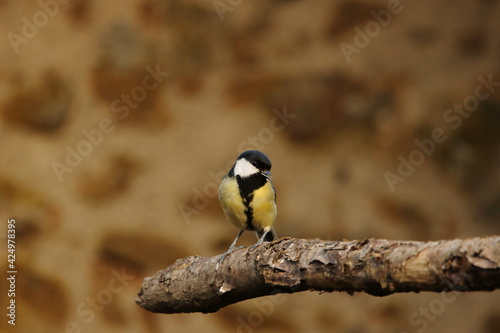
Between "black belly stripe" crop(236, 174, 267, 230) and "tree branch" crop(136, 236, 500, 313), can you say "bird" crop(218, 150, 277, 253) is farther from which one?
"tree branch" crop(136, 236, 500, 313)

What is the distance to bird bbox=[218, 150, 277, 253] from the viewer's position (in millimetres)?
2848

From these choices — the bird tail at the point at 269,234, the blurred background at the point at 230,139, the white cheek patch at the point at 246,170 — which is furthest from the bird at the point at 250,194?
the blurred background at the point at 230,139

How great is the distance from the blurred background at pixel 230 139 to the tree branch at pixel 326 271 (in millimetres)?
1456

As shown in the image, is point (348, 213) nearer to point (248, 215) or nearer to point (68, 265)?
point (248, 215)

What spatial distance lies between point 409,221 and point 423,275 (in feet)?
9.06

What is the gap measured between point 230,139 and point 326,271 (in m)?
2.38

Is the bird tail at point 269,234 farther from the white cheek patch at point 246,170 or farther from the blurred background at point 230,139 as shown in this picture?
the blurred background at point 230,139

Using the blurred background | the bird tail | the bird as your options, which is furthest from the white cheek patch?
the blurred background

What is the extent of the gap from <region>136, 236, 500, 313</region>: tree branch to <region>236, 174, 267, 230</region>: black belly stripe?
1.40 feet

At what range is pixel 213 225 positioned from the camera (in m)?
4.05

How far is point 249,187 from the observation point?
2.87 metres

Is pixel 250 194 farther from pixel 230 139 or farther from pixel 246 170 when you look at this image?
pixel 230 139

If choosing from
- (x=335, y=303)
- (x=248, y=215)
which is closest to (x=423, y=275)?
(x=248, y=215)

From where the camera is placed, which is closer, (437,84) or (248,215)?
(248,215)
